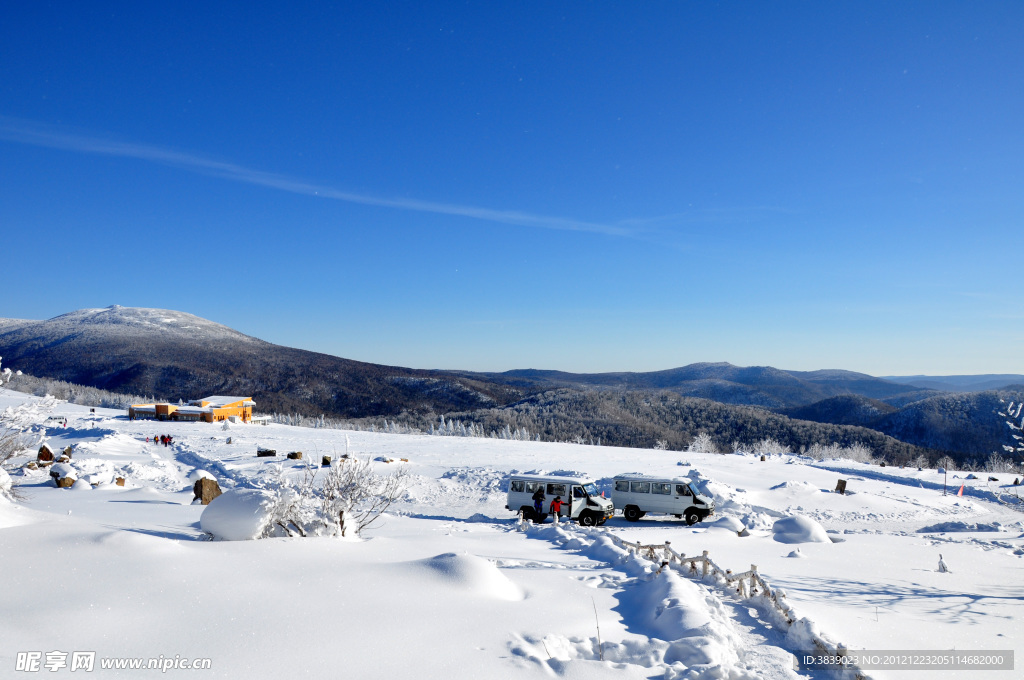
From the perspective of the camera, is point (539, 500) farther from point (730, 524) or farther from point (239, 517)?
point (239, 517)

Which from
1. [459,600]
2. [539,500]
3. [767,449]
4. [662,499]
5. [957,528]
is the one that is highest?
[459,600]

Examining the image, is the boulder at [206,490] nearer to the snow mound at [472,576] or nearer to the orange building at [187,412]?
the snow mound at [472,576]

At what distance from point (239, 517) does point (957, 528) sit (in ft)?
101

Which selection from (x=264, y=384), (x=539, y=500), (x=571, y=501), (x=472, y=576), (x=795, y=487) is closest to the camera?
(x=472, y=576)

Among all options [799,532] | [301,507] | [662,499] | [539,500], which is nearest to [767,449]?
[662,499]

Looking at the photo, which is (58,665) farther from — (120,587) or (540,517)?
(540,517)

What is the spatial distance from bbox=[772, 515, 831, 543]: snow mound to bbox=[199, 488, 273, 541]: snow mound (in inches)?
684

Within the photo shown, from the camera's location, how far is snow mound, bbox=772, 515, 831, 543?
19578 millimetres

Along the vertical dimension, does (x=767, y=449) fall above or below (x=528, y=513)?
below

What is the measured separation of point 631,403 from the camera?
16488cm

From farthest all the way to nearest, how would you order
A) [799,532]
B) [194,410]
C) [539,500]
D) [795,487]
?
[194,410] → [795,487] → [539,500] → [799,532]

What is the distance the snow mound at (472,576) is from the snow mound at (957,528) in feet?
81.5

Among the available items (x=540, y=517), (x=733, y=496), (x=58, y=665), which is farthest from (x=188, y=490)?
(x=733, y=496)

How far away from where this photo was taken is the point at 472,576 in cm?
945
